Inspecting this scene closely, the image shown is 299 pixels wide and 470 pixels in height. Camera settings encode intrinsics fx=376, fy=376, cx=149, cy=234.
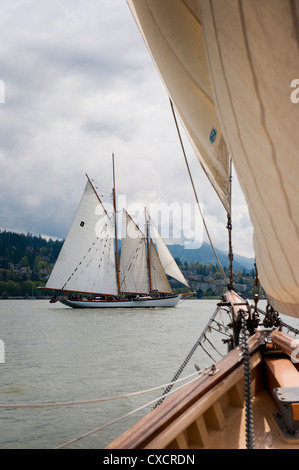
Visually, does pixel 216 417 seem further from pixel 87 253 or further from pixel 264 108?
pixel 87 253

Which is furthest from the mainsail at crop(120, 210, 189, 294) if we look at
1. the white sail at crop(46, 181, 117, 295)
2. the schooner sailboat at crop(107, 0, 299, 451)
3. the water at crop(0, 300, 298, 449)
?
the schooner sailboat at crop(107, 0, 299, 451)

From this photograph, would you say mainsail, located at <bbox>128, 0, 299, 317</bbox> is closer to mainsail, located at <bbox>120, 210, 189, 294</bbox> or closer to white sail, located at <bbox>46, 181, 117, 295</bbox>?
white sail, located at <bbox>46, 181, 117, 295</bbox>

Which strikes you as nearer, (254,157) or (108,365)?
(254,157)

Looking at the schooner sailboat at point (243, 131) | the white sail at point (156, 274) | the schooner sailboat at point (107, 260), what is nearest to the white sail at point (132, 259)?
the schooner sailboat at point (107, 260)

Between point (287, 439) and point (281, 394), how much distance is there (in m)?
0.29

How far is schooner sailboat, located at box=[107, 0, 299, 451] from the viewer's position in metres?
0.95

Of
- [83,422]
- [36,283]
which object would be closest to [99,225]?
[83,422]

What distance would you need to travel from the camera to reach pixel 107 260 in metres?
45.9

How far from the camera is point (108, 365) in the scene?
1458 centimetres

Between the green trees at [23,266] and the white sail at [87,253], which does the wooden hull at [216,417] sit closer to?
the white sail at [87,253]

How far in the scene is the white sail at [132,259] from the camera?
47969mm

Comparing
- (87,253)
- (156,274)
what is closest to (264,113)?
(87,253)

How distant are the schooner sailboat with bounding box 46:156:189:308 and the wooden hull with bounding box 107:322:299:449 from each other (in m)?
42.2

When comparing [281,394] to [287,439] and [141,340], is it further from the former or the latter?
[141,340]
